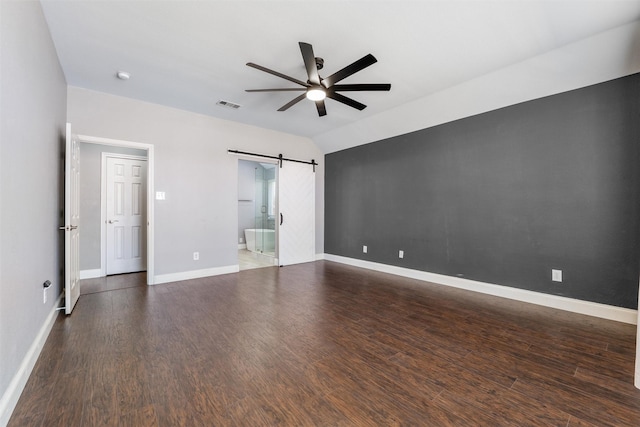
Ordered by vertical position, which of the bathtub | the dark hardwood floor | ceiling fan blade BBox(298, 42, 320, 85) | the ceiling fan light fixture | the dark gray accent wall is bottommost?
the dark hardwood floor

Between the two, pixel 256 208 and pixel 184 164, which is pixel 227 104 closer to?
pixel 184 164

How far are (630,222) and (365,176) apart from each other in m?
3.77

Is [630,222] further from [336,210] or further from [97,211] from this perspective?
[97,211]

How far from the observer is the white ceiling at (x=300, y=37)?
2258 mm

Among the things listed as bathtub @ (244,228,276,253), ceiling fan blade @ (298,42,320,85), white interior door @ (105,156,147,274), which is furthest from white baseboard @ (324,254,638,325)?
white interior door @ (105,156,147,274)

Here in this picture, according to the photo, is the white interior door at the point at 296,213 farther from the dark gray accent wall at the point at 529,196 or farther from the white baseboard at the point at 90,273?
the white baseboard at the point at 90,273

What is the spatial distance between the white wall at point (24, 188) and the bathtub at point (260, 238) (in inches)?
164

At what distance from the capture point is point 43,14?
2.30 meters

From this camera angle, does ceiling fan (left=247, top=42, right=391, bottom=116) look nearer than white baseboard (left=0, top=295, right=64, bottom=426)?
No

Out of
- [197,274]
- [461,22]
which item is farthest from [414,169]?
[197,274]

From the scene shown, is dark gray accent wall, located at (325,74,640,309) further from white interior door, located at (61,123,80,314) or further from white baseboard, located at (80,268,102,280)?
white baseboard, located at (80,268,102,280)

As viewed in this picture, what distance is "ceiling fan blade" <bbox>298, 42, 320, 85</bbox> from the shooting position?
2.22 meters

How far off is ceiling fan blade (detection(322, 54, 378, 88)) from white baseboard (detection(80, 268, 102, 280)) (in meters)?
4.91

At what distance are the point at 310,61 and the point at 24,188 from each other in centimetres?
240
